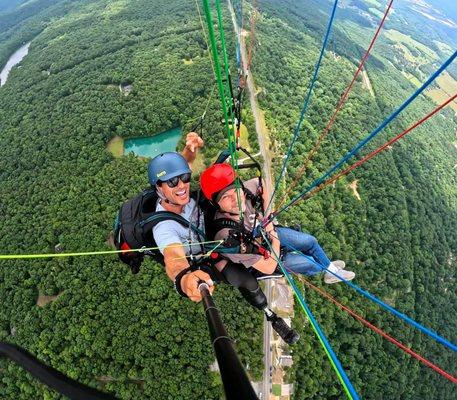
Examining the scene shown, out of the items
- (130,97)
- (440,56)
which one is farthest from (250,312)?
(440,56)

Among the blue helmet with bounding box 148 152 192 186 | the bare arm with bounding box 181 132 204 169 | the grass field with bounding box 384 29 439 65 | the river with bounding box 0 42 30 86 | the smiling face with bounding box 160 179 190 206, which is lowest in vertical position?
the grass field with bounding box 384 29 439 65

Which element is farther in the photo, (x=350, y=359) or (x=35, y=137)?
(x=35, y=137)

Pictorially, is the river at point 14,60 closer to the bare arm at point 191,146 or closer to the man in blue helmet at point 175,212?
the bare arm at point 191,146

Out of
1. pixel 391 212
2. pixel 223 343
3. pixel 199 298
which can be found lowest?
pixel 391 212

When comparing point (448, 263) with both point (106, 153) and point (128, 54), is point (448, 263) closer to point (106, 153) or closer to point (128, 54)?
point (106, 153)


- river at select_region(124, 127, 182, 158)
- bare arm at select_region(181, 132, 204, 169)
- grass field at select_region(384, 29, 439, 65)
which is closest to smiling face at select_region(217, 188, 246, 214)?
bare arm at select_region(181, 132, 204, 169)

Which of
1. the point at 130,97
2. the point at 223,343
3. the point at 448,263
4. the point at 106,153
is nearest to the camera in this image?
the point at 223,343

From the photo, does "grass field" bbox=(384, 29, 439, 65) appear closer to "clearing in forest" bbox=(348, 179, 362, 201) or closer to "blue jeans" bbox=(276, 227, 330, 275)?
"clearing in forest" bbox=(348, 179, 362, 201)
